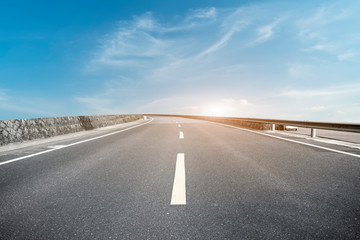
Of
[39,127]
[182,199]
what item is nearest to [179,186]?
[182,199]

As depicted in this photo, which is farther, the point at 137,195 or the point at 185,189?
the point at 185,189

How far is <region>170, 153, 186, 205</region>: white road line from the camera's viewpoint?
8.80 feet

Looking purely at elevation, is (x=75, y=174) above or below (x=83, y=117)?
below

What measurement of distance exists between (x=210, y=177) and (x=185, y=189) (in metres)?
0.71

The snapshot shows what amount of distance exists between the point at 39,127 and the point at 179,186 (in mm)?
8656

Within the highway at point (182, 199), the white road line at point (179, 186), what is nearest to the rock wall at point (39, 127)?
the highway at point (182, 199)

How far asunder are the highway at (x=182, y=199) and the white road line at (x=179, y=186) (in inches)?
0.5

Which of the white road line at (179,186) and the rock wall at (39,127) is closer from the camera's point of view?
the white road line at (179,186)

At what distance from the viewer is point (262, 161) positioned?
4.68 meters

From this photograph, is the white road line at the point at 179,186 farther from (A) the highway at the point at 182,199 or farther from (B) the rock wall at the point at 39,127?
(B) the rock wall at the point at 39,127

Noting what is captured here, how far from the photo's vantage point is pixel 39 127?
8.98 m

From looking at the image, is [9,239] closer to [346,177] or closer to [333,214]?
[333,214]

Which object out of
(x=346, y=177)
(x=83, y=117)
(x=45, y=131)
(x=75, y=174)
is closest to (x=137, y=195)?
(x=75, y=174)

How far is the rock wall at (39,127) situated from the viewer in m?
7.47
